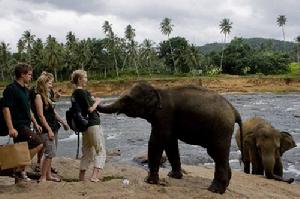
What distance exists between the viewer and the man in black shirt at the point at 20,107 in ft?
26.1

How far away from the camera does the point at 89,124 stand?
28.6ft

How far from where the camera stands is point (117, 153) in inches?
815

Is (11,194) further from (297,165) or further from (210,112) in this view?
(297,165)

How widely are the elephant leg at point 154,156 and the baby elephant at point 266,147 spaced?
453cm

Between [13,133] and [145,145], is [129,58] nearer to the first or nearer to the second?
[145,145]

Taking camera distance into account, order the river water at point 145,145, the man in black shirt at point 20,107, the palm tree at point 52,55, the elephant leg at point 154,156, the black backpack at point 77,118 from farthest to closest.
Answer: the palm tree at point 52,55, the river water at point 145,145, the elephant leg at point 154,156, the black backpack at point 77,118, the man in black shirt at point 20,107

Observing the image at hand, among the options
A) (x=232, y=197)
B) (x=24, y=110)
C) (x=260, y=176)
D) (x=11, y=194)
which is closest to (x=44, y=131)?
(x=24, y=110)

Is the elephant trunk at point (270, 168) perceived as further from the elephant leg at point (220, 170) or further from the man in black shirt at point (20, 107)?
the man in black shirt at point (20, 107)

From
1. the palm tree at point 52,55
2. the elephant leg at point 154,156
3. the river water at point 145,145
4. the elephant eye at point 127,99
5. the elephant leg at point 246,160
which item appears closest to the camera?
the elephant leg at point 154,156

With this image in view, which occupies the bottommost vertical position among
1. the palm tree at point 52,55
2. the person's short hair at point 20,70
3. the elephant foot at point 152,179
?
the elephant foot at point 152,179

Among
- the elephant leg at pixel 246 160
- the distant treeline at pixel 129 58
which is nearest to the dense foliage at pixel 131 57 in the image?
the distant treeline at pixel 129 58

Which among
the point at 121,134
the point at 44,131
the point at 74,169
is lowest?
the point at 121,134

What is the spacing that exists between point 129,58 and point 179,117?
107097 mm

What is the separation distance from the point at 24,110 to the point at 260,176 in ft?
22.5
